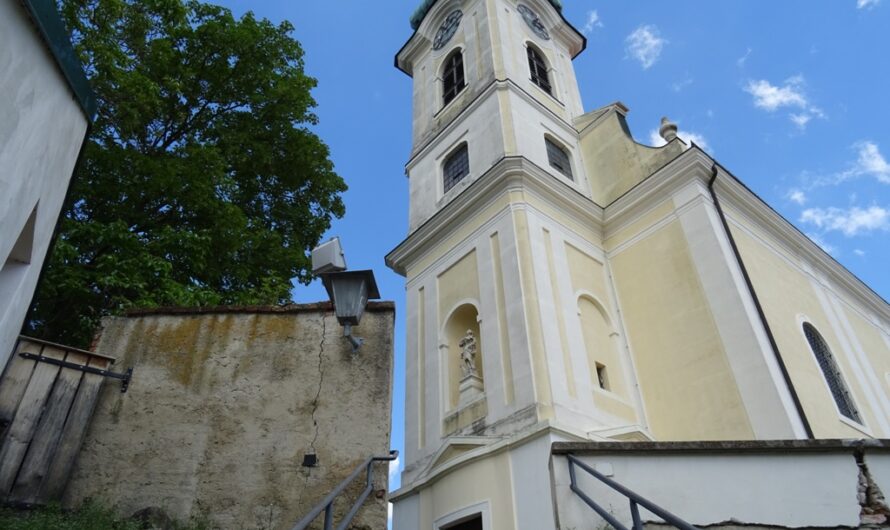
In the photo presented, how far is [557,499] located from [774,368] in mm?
5684

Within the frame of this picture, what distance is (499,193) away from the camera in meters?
15.7

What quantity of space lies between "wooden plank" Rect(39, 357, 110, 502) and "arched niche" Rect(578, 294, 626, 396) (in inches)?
389

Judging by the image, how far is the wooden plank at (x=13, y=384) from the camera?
15.2 feet

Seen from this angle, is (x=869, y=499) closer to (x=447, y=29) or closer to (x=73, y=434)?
(x=73, y=434)

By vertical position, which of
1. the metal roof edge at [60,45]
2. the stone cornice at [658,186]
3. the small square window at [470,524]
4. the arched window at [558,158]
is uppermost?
the arched window at [558,158]

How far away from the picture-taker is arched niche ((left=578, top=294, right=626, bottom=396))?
44.4ft

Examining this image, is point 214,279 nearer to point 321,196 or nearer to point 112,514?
point 321,196

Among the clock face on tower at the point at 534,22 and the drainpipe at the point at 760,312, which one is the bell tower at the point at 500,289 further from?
the drainpipe at the point at 760,312

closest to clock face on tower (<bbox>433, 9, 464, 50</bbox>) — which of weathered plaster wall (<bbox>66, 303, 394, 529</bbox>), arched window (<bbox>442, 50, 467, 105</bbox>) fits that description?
arched window (<bbox>442, 50, 467, 105</bbox>)

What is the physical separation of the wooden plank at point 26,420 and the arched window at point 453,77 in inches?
700

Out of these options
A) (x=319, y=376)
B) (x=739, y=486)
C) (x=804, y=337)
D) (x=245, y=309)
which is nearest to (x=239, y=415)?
(x=319, y=376)

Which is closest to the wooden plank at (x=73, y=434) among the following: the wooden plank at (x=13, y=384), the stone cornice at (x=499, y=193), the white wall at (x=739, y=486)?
the wooden plank at (x=13, y=384)

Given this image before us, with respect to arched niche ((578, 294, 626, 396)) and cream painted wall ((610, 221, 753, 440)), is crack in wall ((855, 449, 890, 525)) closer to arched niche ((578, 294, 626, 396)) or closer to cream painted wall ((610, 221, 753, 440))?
cream painted wall ((610, 221, 753, 440))

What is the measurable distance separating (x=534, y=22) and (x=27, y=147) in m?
21.8
